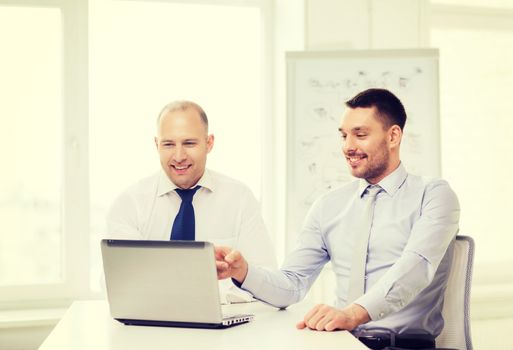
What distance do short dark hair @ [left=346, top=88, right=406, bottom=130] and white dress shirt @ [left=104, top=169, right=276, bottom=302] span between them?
628 mm

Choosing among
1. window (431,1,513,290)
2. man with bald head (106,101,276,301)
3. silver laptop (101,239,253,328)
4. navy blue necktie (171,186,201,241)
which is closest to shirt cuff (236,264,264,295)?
silver laptop (101,239,253,328)

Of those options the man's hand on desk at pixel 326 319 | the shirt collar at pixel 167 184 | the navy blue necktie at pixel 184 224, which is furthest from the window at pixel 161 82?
the man's hand on desk at pixel 326 319

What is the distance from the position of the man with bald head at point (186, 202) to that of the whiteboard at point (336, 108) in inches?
34.2

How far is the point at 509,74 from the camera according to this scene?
436 cm

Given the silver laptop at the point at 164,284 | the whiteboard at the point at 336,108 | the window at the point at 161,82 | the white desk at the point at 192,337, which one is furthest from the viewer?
the window at the point at 161,82

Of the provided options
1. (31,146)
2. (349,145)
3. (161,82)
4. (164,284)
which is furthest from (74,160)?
(164,284)

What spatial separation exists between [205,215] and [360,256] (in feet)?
2.23

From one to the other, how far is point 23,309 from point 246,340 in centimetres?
235

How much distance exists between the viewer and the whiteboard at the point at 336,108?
3717 millimetres

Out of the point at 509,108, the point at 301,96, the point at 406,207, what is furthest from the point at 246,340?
the point at 509,108

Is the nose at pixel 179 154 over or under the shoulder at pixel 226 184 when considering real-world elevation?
over

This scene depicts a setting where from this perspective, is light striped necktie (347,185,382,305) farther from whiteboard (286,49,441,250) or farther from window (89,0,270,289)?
window (89,0,270,289)

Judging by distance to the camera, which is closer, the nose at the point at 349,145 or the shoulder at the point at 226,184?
the nose at the point at 349,145

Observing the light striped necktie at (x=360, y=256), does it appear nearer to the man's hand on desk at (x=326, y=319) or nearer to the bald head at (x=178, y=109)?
the man's hand on desk at (x=326, y=319)
